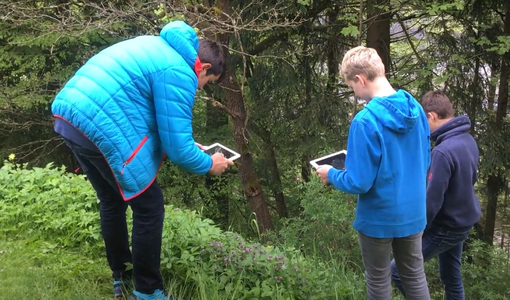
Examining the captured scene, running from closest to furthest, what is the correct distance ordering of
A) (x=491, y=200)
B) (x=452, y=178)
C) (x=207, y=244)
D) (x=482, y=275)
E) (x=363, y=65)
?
(x=363, y=65), (x=452, y=178), (x=207, y=244), (x=482, y=275), (x=491, y=200)

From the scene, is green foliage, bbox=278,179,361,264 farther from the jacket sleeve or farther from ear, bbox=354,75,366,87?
the jacket sleeve

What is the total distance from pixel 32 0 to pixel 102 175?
7.37 metres

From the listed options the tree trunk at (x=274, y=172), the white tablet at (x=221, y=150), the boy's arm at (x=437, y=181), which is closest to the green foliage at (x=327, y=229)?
the boy's arm at (x=437, y=181)

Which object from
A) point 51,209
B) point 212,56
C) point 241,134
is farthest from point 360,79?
point 241,134

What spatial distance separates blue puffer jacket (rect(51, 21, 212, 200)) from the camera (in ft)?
7.43

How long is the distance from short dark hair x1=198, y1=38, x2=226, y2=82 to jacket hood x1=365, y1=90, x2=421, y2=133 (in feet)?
2.57

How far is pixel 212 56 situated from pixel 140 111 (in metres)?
0.47

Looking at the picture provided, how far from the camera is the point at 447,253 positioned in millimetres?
3354

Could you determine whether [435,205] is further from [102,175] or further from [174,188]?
[174,188]

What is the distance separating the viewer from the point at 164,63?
7.53 ft

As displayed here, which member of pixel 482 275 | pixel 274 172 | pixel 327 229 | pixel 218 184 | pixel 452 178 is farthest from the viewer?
pixel 218 184

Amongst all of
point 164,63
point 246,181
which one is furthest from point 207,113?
point 164,63

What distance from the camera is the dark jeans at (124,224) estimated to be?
245cm

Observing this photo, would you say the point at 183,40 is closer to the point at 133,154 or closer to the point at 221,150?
the point at 133,154
